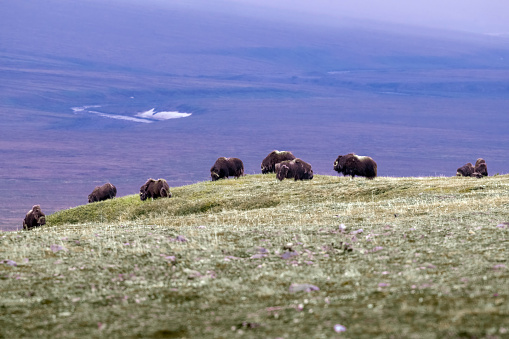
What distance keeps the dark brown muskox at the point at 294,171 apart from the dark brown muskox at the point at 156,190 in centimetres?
782

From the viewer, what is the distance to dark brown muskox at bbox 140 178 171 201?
1780 inches

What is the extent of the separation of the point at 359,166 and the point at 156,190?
14.8 metres

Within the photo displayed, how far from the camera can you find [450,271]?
12.3 meters

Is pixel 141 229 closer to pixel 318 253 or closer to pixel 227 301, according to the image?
pixel 318 253

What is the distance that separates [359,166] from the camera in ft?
164

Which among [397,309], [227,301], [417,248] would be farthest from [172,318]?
[417,248]

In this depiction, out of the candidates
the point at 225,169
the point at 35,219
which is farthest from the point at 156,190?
the point at 225,169

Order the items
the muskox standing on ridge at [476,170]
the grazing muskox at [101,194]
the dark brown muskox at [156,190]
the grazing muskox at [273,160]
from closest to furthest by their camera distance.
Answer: the dark brown muskox at [156,190] < the grazing muskox at [273,160] < the grazing muskox at [101,194] < the muskox standing on ridge at [476,170]

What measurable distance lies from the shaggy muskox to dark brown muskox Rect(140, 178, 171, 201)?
44.2ft

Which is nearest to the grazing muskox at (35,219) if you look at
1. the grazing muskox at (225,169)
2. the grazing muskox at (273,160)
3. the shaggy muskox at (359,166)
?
the grazing muskox at (225,169)

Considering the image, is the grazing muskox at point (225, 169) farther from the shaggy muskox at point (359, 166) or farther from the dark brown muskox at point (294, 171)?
the shaggy muskox at point (359, 166)

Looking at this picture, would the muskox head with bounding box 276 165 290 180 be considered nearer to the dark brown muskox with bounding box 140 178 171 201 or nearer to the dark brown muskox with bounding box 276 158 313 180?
the dark brown muskox with bounding box 276 158 313 180

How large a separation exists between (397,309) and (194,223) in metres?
13.9

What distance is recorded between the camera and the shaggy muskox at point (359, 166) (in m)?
49.8
